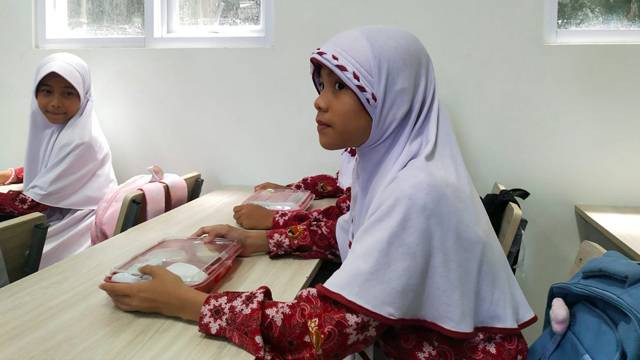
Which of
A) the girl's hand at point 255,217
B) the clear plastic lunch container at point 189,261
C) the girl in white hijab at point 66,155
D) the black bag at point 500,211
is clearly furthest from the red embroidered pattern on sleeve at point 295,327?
the girl in white hijab at point 66,155

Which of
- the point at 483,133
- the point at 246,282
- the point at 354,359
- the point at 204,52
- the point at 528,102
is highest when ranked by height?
the point at 204,52

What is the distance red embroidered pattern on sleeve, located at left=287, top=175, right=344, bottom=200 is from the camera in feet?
7.05

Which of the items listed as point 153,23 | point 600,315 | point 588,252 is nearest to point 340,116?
point 600,315

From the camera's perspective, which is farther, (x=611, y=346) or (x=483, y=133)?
(x=483, y=133)

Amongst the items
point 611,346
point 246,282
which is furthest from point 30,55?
point 611,346

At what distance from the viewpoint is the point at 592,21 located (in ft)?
7.60

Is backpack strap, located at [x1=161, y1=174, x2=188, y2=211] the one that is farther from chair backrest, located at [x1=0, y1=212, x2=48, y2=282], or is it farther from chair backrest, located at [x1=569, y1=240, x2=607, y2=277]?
chair backrest, located at [x1=569, y1=240, x2=607, y2=277]

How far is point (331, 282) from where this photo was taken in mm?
793

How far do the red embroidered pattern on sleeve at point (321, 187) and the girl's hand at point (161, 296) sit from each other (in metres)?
1.26

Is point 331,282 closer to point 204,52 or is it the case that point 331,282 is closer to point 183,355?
point 183,355

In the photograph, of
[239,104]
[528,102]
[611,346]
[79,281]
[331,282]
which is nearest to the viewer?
[611,346]

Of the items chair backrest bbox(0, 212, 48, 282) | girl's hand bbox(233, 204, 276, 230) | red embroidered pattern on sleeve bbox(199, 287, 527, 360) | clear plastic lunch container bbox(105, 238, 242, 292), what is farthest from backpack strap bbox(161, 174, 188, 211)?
red embroidered pattern on sleeve bbox(199, 287, 527, 360)

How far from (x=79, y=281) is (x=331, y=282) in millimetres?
620

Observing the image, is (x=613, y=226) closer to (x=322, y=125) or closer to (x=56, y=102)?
(x=322, y=125)
